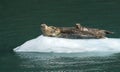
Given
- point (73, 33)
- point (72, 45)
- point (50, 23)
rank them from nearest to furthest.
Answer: point (72, 45) < point (73, 33) < point (50, 23)

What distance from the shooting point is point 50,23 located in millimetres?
13820

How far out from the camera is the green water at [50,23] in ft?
32.8

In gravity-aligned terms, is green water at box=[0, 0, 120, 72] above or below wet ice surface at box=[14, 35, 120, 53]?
below

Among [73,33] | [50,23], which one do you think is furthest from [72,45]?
[50,23]

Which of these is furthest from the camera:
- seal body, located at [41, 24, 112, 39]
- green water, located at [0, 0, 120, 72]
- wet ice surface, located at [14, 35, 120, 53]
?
seal body, located at [41, 24, 112, 39]

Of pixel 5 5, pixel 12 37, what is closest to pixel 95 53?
pixel 12 37

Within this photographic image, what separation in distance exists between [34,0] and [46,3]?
44.5 inches

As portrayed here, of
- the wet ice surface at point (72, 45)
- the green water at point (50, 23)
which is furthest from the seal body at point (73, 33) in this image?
the green water at point (50, 23)

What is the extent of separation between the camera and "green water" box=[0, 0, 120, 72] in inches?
394

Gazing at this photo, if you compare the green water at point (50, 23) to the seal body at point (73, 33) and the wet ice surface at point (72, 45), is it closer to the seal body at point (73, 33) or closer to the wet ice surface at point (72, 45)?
the wet ice surface at point (72, 45)

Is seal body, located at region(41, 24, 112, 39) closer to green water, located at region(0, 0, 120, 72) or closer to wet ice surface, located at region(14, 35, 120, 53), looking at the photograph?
wet ice surface, located at region(14, 35, 120, 53)

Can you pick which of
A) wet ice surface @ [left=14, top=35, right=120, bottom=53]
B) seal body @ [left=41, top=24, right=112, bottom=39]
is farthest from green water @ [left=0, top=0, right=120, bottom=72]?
seal body @ [left=41, top=24, right=112, bottom=39]

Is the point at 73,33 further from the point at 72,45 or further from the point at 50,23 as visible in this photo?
Result: the point at 50,23

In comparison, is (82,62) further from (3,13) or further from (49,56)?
(3,13)
